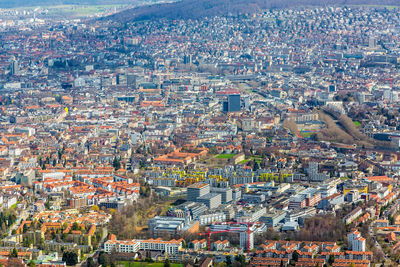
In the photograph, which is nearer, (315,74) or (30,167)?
(30,167)

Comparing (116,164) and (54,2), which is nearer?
(116,164)

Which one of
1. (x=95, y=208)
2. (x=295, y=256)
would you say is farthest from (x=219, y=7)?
(x=295, y=256)

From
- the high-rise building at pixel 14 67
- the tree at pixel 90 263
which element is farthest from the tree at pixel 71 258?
the high-rise building at pixel 14 67

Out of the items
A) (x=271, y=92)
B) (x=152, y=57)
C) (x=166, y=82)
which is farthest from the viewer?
(x=152, y=57)

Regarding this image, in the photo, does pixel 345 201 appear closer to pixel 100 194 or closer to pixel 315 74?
pixel 100 194

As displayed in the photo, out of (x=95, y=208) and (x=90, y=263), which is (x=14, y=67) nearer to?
(x=95, y=208)

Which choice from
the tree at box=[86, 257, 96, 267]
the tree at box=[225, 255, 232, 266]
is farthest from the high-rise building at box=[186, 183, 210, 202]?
the tree at box=[86, 257, 96, 267]

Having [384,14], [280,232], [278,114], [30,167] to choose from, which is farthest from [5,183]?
[384,14]

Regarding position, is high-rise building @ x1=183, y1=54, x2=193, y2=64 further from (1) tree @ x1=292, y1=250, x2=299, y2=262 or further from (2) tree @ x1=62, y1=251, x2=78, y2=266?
(1) tree @ x1=292, y1=250, x2=299, y2=262
